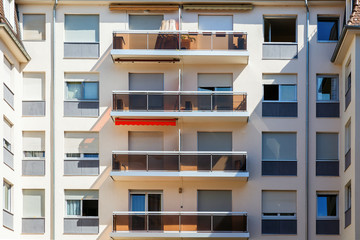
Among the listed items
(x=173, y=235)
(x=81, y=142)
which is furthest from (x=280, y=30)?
(x=173, y=235)

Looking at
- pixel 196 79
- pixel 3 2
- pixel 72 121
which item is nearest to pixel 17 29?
pixel 3 2

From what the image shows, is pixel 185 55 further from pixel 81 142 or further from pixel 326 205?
pixel 326 205

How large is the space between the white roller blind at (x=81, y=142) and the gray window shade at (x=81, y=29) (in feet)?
14.4

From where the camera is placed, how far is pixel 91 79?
127 feet

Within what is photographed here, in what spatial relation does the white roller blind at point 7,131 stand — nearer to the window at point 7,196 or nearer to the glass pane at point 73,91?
the window at point 7,196

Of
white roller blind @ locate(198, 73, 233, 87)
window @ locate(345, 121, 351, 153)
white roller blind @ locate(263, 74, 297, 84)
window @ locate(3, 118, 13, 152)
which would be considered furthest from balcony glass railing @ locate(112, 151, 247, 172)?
window @ locate(3, 118, 13, 152)

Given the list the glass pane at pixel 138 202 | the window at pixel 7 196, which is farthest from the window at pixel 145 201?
the window at pixel 7 196

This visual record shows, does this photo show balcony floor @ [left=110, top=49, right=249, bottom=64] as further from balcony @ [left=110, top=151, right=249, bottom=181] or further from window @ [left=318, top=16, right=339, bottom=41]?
balcony @ [left=110, top=151, right=249, bottom=181]

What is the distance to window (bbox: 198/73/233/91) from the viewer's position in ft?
127

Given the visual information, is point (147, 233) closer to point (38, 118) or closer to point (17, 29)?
point (38, 118)

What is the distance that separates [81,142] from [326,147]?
11.1m

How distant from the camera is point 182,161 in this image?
3709 cm

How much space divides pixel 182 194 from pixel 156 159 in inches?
82.4

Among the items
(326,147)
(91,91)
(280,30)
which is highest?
(280,30)
